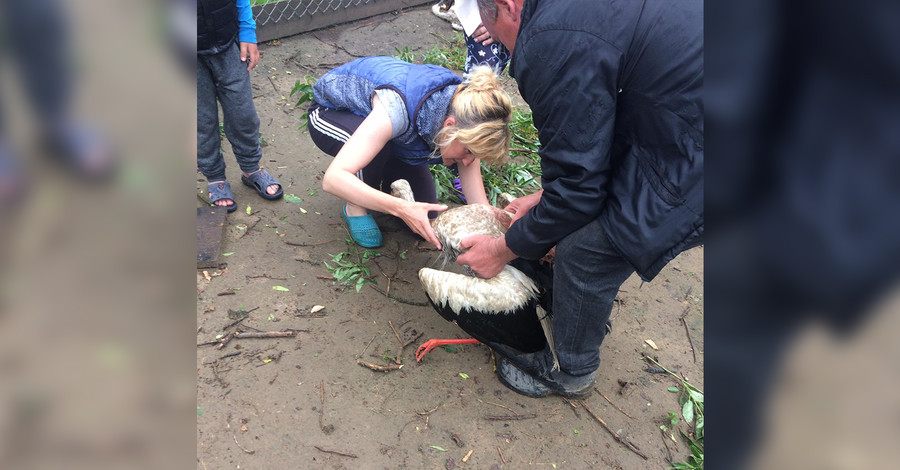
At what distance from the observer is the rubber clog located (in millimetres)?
3627

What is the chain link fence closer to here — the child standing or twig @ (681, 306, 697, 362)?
the child standing

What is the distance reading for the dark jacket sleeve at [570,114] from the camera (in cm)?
200

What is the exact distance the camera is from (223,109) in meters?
3.56

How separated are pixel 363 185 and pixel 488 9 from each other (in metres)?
1.09

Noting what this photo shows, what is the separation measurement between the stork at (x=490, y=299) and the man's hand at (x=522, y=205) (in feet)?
0.43

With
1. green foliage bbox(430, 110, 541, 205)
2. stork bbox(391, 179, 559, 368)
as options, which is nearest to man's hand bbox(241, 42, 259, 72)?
green foliage bbox(430, 110, 541, 205)

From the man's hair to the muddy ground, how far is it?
1.57 meters

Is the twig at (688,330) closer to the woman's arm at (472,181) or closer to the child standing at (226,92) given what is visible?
the woman's arm at (472,181)

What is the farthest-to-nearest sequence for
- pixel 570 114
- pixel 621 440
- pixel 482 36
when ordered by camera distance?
pixel 482 36, pixel 621 440, pixel 570 114

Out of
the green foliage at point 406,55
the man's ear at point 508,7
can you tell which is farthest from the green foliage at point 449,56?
the man's ear at point 508,7

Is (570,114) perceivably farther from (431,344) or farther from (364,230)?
(364,230)

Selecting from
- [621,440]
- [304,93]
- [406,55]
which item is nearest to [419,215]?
[621,440]
